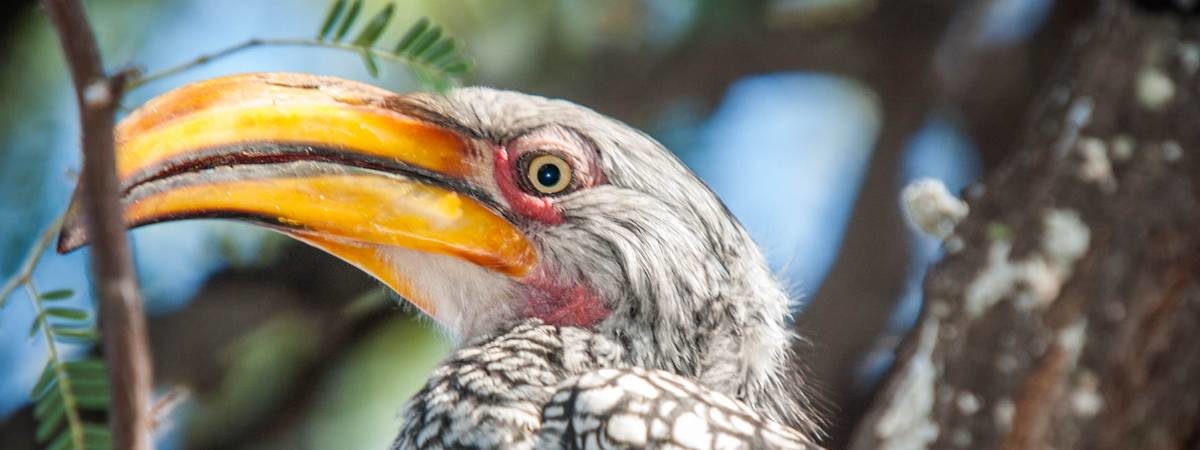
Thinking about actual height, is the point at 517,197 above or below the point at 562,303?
above

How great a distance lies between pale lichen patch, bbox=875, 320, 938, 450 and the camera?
1.28m

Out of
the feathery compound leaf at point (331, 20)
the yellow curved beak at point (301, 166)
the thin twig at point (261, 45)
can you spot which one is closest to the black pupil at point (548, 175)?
the yellow curved beak at point (301, 166)

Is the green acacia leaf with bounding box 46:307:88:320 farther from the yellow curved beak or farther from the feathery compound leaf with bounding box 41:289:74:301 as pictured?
the yellow curved beak

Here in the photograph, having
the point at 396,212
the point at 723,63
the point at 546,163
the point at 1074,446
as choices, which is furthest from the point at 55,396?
the point at 723,63

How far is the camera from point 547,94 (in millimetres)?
3846

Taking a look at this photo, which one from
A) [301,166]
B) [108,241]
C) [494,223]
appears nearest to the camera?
[108,241]

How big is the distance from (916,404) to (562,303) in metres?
0.99

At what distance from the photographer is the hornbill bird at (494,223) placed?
207cm

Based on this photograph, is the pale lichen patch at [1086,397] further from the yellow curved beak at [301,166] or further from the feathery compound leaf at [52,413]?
the feathery compound leaf at [52,413]

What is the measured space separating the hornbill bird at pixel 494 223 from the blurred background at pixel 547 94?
3.03 feet

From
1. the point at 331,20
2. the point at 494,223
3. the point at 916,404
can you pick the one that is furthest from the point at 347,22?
the point at 916,404

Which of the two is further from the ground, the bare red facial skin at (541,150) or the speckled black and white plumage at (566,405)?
the bare red facial skin at (541,150)

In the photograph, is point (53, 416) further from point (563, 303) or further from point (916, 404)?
point (916, 404)

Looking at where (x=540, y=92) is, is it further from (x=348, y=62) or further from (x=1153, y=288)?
(x=1153, y=288)
